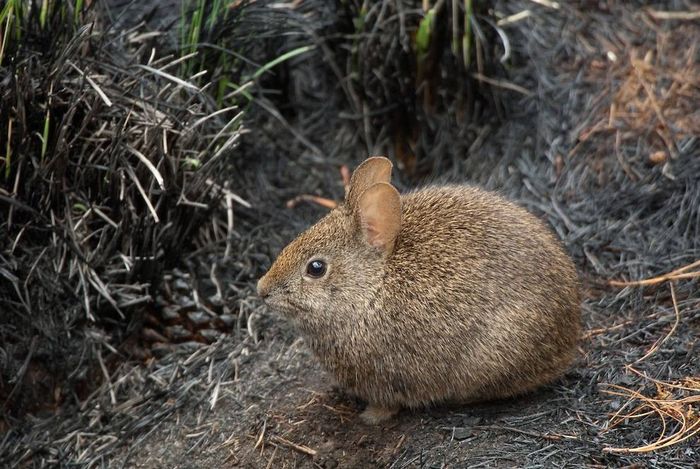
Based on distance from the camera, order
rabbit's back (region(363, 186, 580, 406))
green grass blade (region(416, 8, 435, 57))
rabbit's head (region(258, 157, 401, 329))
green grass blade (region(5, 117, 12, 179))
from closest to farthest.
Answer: rabbit's back (region(363, 186, 580, 406)) → rabbit's head (region(258, 157, 401, 329)) → green grass blade (region(5, 117, 12, 179)) → green grass blade (region(416, 8, 435, 57))

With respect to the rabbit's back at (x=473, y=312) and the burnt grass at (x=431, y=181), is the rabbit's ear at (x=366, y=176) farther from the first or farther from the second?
the burnt grass at (x=431, y=181)

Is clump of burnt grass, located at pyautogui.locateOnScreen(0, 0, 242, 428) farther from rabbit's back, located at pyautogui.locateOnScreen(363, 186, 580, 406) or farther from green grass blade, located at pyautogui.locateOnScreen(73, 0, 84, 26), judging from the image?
rabbit's back, located at pyautogui.locateOnScreen(363, 186, 580, 406)

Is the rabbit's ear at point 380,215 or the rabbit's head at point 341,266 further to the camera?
the rabbit's head at point 341,266

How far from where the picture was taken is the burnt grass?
4055 mm

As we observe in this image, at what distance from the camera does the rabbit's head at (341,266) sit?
4.12m

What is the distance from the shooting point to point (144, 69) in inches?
189

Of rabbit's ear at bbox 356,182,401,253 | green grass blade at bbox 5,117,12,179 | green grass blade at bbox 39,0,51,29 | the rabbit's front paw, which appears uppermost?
green grass blade at bbox 39,0,51,29

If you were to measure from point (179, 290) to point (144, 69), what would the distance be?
127 centimetres

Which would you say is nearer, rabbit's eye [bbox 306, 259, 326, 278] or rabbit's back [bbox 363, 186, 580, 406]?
rabbit's back [bbox 363, 186, 580, 406]

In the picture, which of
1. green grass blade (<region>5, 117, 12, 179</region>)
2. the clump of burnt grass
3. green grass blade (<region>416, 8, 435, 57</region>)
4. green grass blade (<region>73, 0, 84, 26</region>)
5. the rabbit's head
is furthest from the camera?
green grass blade (<region>416, 8, 435, 57</region>)

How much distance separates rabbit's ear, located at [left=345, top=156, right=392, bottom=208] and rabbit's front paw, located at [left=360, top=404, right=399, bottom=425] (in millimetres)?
947

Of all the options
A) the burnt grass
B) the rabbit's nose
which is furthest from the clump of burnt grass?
the rabbit's nose

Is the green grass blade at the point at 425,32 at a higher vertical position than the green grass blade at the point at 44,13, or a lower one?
lower

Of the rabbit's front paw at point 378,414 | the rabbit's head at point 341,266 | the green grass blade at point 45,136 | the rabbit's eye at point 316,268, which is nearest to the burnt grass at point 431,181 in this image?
the rabbit's front paw at point 378,414
